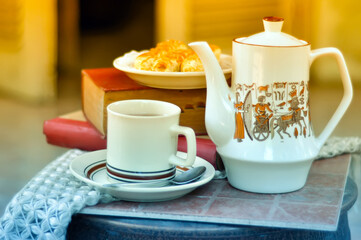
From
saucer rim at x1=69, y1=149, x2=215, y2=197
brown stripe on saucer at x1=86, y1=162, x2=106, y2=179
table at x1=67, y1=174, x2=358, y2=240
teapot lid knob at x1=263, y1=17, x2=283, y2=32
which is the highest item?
teapot lid knob at x1=263, y1=17, x2=283, y2=32

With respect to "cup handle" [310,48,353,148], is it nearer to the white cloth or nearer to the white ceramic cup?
the white ceramic cup

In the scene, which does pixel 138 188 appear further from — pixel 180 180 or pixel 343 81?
pixel 343 81

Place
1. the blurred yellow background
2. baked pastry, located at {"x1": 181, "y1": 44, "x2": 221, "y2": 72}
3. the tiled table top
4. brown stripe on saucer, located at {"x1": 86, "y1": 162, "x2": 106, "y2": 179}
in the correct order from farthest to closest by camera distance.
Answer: the blurred yellow background, baked pastry, located at {"x1": 181, "y1": 44, "x2": 221, "y2": 72}, brown stripe on saucer, located at {"x1": 86, "y1": 162, "x2": 106, "y2": 179}, the tiled table top

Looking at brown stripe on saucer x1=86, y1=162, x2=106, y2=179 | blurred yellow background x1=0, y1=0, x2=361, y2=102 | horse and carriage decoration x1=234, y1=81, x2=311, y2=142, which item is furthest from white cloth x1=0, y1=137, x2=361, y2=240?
blurred yellow background x1=0, y1=0, x2=361, y2=102

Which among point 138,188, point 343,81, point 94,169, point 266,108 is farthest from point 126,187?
point 343,81

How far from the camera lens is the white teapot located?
0.80 metres

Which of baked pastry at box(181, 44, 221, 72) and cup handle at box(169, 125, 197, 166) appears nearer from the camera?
cup handle at box(169, 125, 197, 166)

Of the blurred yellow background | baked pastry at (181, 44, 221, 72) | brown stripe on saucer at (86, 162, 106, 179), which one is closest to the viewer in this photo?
brown stripe on saucer at (86, 162, 106, 179)

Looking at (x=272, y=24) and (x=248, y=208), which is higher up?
(x=272, y=24)

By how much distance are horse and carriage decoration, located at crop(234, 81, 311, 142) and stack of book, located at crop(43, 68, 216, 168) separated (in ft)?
0.41

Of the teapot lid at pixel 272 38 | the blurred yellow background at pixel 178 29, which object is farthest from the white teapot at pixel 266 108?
the blurred yellow background at pixel 178 29

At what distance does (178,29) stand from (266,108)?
229 centimetres

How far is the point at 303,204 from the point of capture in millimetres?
798

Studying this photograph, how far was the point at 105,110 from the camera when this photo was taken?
0.97 meters
